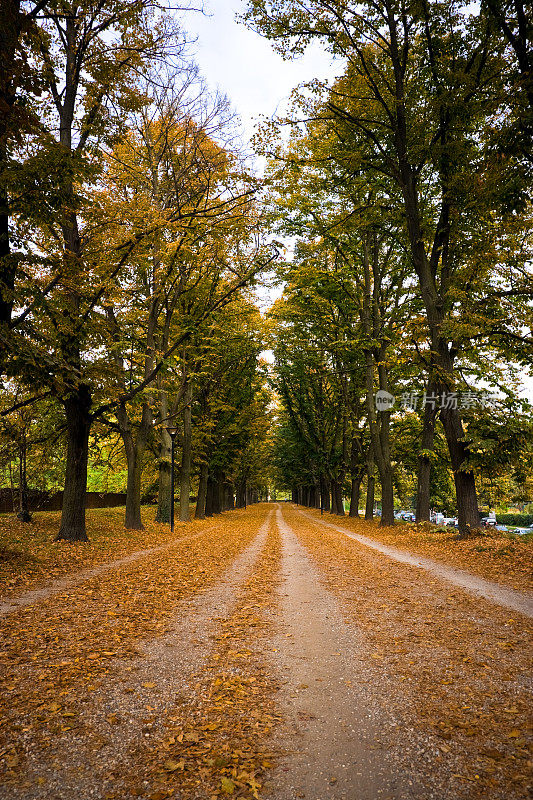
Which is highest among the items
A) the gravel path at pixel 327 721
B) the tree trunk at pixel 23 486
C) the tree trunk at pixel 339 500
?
A: the tree trunk at pixel 23 486

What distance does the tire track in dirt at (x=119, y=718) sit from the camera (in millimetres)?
2787

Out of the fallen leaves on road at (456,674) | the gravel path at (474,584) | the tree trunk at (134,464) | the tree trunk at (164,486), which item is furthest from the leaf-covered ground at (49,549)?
the gravel path at (474,584)

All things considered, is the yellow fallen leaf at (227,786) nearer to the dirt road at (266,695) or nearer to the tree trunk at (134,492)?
the dirt road at (266,695)

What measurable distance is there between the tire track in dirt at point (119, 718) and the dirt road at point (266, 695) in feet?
0.04

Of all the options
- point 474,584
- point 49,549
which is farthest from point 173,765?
point 49,549

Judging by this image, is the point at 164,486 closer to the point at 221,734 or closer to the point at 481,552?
the point at 481,552

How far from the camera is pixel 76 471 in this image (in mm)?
12797

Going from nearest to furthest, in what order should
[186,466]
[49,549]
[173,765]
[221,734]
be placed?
[173,765]
[221,734]
[49,549]
[186,466]

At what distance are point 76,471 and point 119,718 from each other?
10.2 m

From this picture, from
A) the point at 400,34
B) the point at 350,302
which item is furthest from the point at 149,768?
the point at 350,302

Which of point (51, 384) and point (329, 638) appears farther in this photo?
point (51, 384)

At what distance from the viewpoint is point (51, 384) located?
8.42 meters

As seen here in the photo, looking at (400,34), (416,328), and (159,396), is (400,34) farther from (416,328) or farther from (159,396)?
(159,396)

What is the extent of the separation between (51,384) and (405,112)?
40.6 feet
